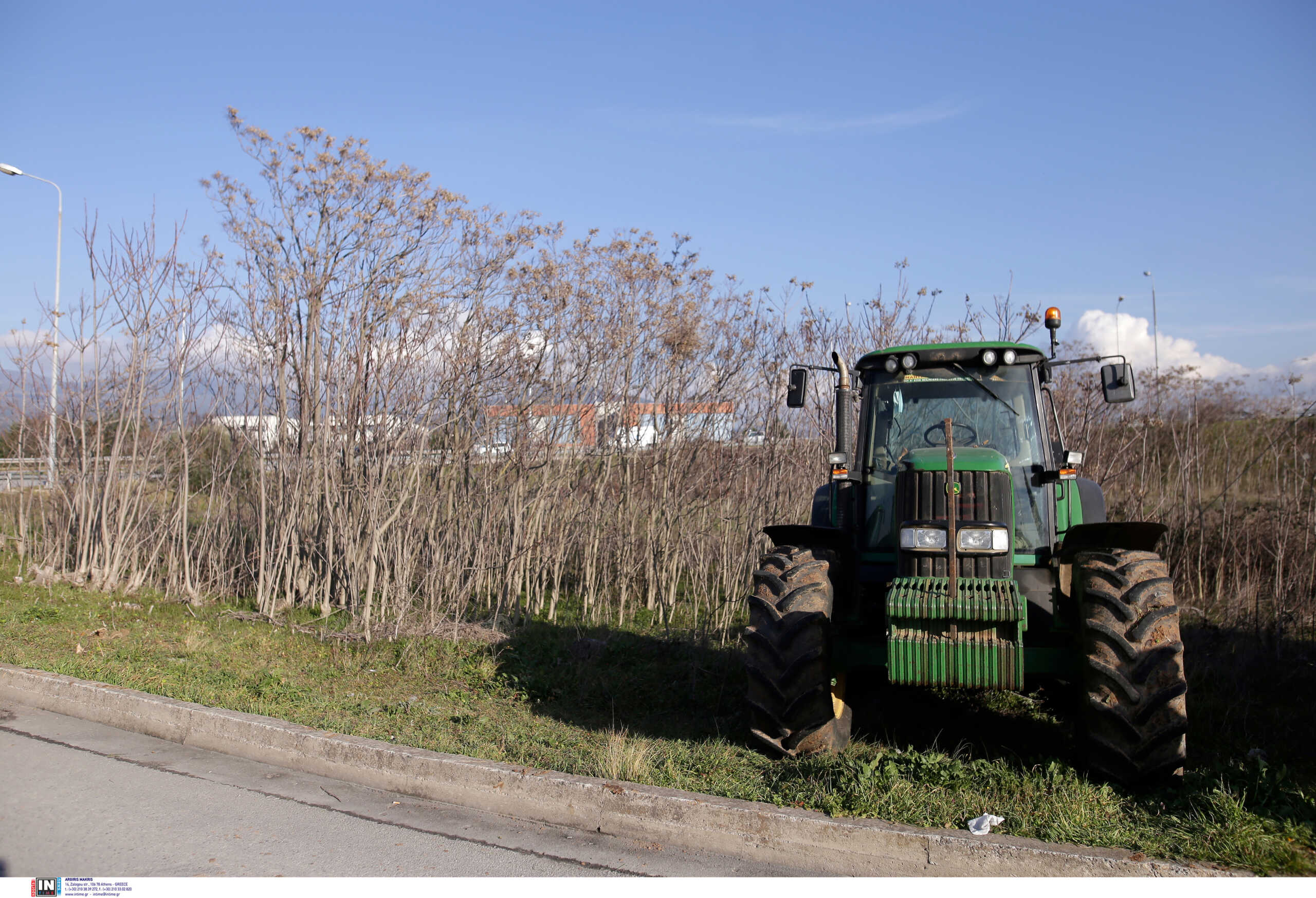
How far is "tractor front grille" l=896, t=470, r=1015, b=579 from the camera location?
530 centimetres

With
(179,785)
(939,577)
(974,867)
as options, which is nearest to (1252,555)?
(939,577)

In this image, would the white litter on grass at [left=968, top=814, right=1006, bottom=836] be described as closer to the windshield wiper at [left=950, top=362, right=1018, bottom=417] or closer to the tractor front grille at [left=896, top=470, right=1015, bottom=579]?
the tractor front grille at [left=896, top=470, right=1015, bottom=579]

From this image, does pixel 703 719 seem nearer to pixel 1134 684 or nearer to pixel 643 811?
pixel 643 811

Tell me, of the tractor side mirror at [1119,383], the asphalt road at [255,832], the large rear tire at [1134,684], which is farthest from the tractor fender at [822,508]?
the asphalt road at [255,832]

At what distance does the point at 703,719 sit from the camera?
6.85 metres

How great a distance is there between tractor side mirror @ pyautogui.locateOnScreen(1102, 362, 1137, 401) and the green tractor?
0.01 meters

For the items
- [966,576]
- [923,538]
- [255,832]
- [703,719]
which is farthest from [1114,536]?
[255,832]

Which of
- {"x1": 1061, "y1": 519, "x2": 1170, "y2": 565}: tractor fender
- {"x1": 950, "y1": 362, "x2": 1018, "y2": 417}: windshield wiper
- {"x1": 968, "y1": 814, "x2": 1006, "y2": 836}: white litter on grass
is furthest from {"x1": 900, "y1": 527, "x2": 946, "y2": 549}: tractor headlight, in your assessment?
→ {"x1": 968, "y1": 814, "x2": 1006, "y2": 836}: white litter on grass

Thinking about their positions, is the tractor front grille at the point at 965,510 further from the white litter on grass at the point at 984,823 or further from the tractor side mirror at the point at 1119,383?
the white litter on grass at the point at 984,823

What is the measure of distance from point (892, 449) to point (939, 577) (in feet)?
4.38

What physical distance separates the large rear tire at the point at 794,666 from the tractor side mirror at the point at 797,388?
127 centimetres

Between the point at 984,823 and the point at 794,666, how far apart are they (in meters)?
1.40
